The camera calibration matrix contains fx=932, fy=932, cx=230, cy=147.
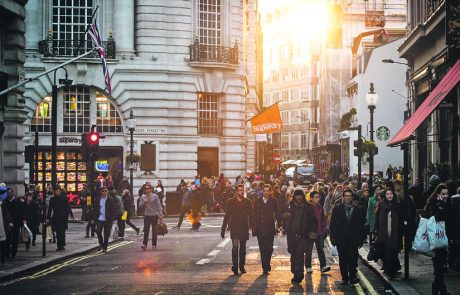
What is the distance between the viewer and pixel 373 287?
17172 millimetres

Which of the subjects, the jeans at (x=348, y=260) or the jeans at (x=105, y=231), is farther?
the jeans at (x=105, y=231)

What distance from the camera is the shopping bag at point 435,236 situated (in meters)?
14.0

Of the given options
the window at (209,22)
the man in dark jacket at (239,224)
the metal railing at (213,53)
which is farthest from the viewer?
the window at (209,22)

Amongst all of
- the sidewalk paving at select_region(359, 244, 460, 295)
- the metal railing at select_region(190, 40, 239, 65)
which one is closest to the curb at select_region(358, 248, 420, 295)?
Answer: the sidewalk paving at select_region(359, 244, 460, 295)

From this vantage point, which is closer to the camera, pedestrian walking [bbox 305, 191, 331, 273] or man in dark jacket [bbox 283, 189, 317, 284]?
man in dark jacket [bbox 283, 189, 317, 284]

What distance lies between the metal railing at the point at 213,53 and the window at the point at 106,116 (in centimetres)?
521

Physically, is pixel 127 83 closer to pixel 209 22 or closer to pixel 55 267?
pixel 209 22

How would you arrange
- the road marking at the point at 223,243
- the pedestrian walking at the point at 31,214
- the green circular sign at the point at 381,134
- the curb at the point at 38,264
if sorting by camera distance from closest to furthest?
the curb at the point at 38,264, the road marking at the point at 223,243, the pedestrian walking at the point at 31,214, the green circular sign at the point at 381,134

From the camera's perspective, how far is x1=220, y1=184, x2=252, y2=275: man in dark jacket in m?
19.5

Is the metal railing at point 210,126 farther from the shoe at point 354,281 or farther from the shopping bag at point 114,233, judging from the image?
the shoe at point 354,281

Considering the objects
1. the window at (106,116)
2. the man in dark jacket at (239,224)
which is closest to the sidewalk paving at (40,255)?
the man in dark jacket at (239,224)

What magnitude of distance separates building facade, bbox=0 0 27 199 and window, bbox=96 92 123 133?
2104 cm

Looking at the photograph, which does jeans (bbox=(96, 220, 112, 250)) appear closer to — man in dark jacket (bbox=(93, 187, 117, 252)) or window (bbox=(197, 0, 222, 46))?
man in dark jacket (bbox=(93, 187, 117, 252))

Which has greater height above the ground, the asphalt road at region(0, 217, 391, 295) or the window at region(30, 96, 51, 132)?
the window at region(30, 96, 51, 132)
